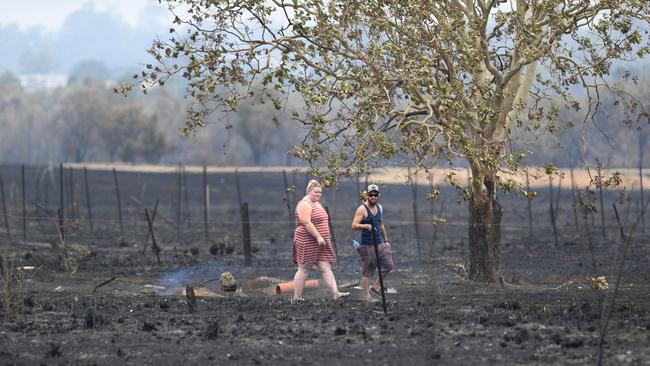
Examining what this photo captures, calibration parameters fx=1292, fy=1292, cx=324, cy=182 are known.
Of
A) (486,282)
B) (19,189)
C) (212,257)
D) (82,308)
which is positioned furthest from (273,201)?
(82,308)

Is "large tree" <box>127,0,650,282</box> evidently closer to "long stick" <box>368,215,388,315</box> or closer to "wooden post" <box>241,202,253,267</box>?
"long stick" <box>368,215,388,315</box>

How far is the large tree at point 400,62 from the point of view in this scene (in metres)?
18.6

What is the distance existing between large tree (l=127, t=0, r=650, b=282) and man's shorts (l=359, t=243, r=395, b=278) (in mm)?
1464

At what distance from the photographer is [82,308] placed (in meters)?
16.9

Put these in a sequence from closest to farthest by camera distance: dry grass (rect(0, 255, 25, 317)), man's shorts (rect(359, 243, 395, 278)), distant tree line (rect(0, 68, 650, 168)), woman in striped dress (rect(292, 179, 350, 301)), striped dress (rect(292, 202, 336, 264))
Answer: dry grass (rect(0, 255, 25, 317))
woman in striped dress (rect(292, 179, 350, 301))
striped dress (rect(292, 202, 336, 264))
man's shorts (rect(359, 243, 395, 278))
distant tree line (rect(0, 68, 650, 168))

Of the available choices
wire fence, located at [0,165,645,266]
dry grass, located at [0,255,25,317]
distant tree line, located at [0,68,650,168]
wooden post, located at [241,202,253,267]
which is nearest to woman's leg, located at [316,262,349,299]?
wire fence, located at [0,165,645,266]

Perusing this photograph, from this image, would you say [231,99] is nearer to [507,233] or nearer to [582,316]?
[582,316]

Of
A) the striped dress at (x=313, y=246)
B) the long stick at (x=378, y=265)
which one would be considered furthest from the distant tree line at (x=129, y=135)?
the long stick at (x=378, y=265)

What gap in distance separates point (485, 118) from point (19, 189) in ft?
162

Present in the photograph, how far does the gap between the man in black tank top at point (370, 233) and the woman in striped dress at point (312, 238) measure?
44 cm

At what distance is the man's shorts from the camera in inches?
672

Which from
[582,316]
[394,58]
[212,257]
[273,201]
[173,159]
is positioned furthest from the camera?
[173,159]

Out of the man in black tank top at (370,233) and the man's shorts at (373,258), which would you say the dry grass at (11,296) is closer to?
the man in black tank top at (370,233)

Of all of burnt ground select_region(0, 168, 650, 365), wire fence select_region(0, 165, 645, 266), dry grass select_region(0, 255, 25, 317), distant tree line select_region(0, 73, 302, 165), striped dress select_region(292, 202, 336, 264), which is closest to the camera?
burnt ground select_region(0, 168, 650, 365)
